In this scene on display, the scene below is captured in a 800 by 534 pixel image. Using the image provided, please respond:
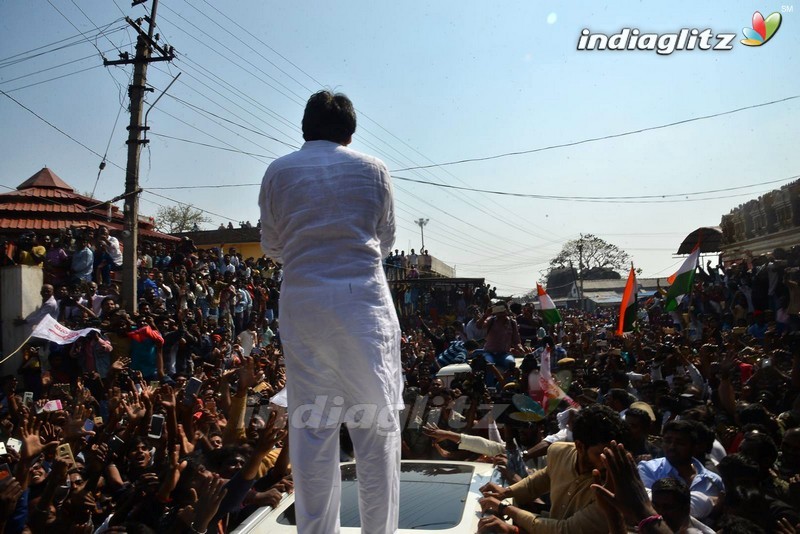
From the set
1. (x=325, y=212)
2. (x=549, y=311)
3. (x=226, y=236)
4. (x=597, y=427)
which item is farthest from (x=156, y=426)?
(x=226, y=236)

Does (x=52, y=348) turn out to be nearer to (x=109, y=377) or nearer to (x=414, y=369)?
(x=109, y=377)

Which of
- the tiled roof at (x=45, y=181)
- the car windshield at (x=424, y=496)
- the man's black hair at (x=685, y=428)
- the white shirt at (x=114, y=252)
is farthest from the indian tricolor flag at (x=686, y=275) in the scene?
the tiled roof at (x=45, y=181)

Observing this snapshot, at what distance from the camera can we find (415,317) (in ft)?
65.7

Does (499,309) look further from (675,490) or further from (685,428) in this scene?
(675,490)

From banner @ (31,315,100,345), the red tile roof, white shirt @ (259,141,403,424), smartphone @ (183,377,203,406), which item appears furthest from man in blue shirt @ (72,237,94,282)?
white shirt @ (259,141,403,424)

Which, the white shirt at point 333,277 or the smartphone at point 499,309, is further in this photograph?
the smartphone at point 499,309

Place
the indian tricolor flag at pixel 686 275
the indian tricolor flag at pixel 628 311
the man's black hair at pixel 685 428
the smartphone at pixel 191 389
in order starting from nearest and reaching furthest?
the man's black hair at pixel 685 428 → the smartphone at pixel 191 389 → the indian tricolor flag at pixel 628 311 → the indian tricolor flag at pixel 686 275

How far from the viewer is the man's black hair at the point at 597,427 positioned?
310cm

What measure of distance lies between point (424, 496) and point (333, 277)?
161cm

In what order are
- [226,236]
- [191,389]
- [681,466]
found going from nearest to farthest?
1. [681,466]
2. [191,389]
3. [226,236]

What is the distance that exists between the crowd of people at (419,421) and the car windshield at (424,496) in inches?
8.2

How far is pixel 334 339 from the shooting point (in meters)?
2.53

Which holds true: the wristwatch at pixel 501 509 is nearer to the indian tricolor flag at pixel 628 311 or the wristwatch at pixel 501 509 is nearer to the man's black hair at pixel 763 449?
the man's black hair at pixel 763 449

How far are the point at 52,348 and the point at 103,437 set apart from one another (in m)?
5.29
